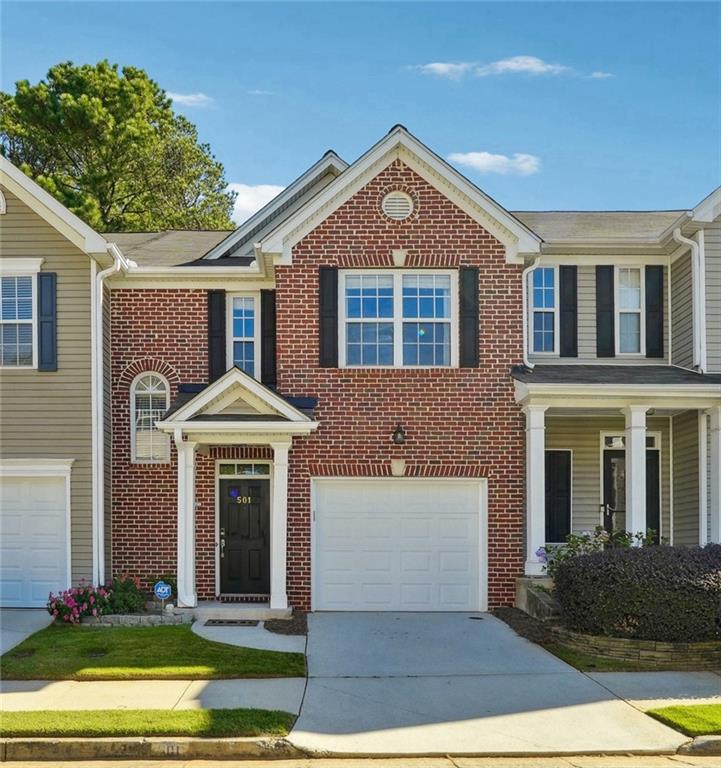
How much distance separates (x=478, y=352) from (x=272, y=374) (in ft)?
11.7

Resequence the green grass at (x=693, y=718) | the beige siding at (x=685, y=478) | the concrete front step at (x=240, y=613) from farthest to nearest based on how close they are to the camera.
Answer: the beige siding at (x=685, y=478), the concrete front step at (x=240, y=613), the green grass at (x=693, y=718)

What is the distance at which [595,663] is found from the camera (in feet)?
41.2

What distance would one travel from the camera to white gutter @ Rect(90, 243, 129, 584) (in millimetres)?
16250

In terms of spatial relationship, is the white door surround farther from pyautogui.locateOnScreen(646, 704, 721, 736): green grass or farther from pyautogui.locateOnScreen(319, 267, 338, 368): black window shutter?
pyautogui.locateOnScreen(646, 704, 721, 736): green grass

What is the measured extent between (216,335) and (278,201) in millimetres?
3345

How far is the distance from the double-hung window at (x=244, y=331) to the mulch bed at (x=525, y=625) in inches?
228

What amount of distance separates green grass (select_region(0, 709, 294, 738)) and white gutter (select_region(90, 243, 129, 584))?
6.36 meters

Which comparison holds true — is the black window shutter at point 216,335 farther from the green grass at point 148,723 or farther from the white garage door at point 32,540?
the green grass at point 148,723

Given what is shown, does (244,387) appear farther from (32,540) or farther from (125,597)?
(32,540)

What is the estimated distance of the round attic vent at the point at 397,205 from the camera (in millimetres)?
16766

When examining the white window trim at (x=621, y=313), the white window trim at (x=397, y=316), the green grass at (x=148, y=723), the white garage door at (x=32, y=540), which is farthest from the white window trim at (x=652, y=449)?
the green grass at (x=148, y=723)

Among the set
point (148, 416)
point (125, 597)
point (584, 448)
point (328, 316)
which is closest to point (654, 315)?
point (584, 448)

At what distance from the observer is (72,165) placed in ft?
111

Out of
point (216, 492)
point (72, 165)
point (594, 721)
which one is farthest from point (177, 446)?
point (72, 165)
